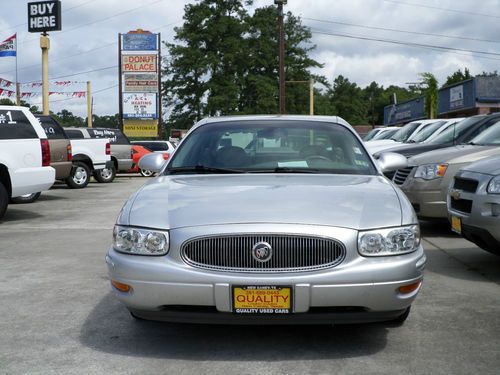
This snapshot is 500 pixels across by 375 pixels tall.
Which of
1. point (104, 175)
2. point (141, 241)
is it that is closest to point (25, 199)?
point (104, 175)

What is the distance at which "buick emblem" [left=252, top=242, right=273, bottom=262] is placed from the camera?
3.80 meters

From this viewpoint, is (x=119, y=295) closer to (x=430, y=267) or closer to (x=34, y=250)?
(x=430, y=267)

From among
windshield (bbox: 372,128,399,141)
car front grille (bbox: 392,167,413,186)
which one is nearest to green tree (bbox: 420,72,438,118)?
windshield (bbox: 372,128,399,141)

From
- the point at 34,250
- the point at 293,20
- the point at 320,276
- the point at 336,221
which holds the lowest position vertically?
the point at 34,250

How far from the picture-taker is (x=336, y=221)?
389cm

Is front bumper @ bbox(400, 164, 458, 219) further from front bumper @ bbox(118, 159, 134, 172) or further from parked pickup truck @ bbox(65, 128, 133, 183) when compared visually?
front bumper @ bbox(118, 159, 134, 172)

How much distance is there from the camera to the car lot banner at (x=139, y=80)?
41.9 meters

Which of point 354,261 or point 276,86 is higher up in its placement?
point 276,86

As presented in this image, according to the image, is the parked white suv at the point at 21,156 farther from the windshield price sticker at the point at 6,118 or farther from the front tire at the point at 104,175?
the front tire at the point at 104,175

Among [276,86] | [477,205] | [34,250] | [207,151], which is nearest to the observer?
[207,151]

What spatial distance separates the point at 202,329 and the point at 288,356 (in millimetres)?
765

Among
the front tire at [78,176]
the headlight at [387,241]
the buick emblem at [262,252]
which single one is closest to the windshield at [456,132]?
the headlight at [387,241]

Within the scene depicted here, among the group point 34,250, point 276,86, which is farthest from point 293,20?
point 34,250

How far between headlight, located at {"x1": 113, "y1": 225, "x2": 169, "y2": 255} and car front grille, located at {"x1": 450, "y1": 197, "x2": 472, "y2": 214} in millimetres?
3474
